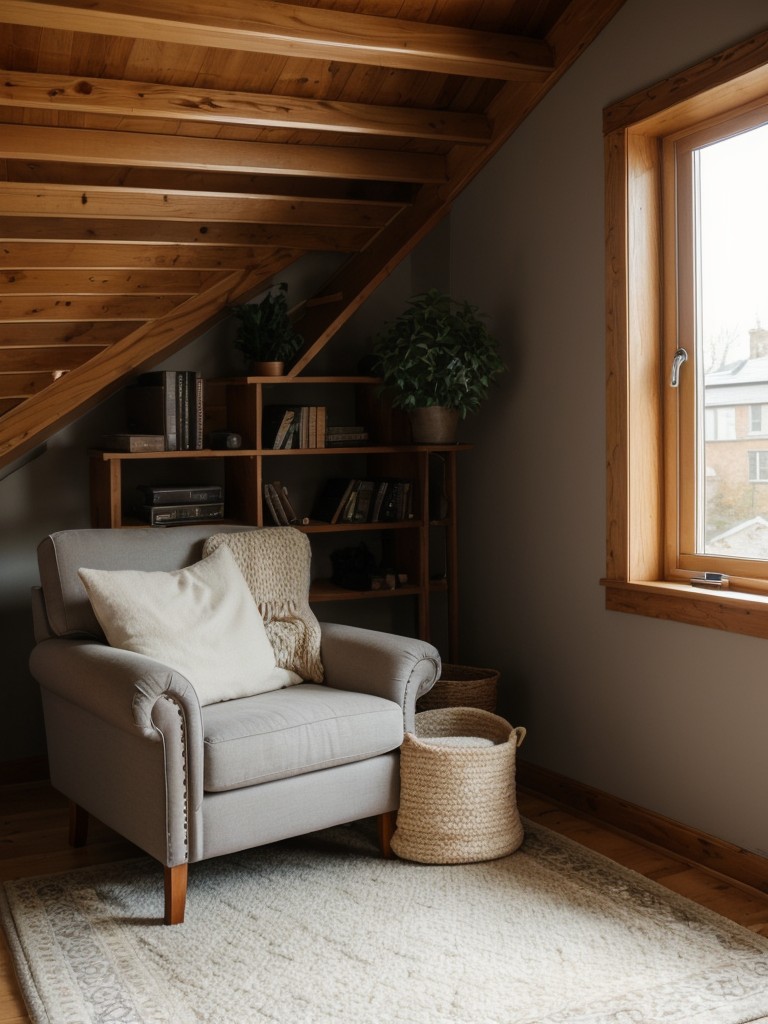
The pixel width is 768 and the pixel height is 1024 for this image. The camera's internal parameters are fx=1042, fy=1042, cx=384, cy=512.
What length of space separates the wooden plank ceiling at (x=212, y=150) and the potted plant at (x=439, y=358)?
0.25 meters

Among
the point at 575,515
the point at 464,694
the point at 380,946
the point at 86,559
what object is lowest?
the point at 380,946

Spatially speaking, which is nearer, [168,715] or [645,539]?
[168,715]

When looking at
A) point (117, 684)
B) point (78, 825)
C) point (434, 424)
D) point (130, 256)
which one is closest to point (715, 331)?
point (434, 424)

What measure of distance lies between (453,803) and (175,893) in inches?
31.8

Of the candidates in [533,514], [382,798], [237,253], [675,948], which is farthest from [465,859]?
[237,253]

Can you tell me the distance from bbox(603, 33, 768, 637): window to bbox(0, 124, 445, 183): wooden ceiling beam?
2.25 ft

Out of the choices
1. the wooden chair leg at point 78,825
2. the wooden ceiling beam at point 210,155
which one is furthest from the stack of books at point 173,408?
the wooden chair leg at point 78,825

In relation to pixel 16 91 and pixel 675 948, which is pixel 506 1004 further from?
pixel 16 91

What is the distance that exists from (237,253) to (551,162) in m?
1.12

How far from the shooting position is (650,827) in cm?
313

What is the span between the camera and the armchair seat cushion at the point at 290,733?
261cm

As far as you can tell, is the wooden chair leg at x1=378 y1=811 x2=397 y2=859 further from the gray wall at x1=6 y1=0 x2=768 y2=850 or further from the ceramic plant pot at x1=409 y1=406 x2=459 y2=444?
the ceramic plant pot at x1=409 y1=406 x2=459 y2=444

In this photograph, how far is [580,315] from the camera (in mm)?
3387

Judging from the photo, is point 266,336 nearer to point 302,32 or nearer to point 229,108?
point 229,108
